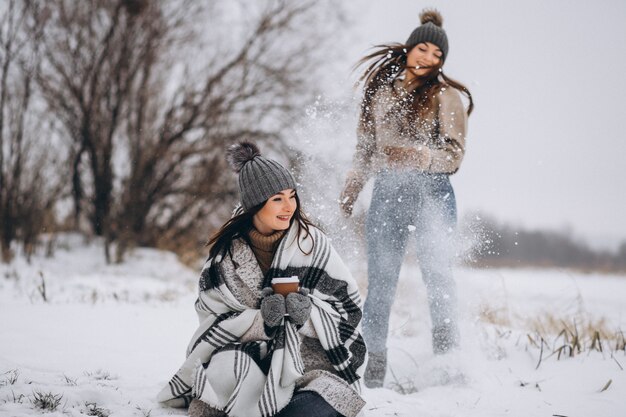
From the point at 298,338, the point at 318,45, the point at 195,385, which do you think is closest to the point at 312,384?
the point at 298,338

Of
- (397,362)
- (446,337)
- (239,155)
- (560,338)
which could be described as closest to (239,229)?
(239,155)

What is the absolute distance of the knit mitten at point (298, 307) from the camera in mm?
1827

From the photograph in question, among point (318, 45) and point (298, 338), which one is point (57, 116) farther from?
point (298, 338)

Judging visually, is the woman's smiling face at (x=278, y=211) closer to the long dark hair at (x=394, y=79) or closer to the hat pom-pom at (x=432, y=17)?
the long dark hair at (x=394, y=79)

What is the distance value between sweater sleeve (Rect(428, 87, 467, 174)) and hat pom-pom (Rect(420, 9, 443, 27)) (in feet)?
1.38

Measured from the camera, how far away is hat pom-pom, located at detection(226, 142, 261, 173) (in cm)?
216

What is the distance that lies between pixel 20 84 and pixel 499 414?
813 centimetres

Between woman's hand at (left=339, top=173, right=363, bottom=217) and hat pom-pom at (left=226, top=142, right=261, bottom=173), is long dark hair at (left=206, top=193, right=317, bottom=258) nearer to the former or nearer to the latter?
hat pom-pom at (left=226, top=142, right=261, bottom=173)

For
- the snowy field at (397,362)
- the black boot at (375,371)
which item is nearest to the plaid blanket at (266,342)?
the snowy field at (397,362)

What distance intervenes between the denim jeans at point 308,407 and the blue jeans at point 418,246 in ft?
→ 3.03

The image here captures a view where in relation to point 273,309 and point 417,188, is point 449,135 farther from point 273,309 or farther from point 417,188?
point 273,309

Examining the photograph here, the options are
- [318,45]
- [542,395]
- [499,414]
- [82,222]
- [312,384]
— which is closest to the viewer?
[312,384]

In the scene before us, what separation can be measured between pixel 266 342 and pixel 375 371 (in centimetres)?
91

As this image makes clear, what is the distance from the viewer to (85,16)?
26.2ft
